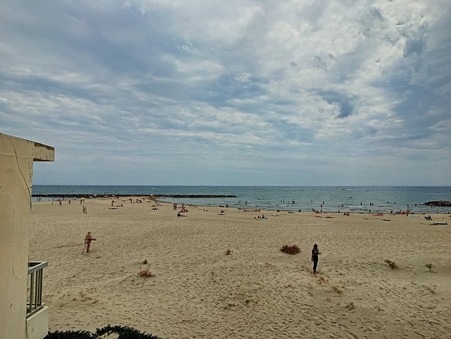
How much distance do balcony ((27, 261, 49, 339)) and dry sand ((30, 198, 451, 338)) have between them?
2413 millimetres

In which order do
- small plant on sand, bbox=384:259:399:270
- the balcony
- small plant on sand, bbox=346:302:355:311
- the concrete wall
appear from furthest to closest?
small plant on sand, bbox=384:259:399:270 → small plant on sand, bbox=346:302:355:311 → the balcony → the concrete wall

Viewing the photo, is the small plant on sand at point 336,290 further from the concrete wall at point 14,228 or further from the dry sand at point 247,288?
the concrete wall at point 14,228

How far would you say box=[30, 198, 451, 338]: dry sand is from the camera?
8297mm

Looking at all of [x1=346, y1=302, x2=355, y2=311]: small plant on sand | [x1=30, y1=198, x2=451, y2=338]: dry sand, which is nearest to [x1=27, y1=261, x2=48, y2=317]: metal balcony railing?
[x1=30, y1=198, x2=451, y2=338]: dry sand

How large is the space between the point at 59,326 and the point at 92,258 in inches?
305

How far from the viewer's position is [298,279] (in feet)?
39.7

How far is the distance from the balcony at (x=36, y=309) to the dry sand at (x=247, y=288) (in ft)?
7.92

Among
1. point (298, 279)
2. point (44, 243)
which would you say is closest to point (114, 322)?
point (298, 279)

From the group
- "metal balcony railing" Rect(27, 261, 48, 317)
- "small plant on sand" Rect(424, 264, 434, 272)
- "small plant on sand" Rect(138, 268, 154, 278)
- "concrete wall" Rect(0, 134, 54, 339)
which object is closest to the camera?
"concrete wall" Rect(0, 134, 54, 339)

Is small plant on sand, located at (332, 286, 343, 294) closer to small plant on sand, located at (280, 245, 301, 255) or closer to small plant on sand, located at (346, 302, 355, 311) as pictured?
small plant on sand, located at (346, 302, 355, 311)

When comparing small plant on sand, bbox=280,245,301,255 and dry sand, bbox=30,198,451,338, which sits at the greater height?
small plant on sand, bbox=280,245,301,255

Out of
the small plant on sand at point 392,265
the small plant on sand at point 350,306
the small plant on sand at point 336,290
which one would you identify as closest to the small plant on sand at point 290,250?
the small plant on sand at point 392,265

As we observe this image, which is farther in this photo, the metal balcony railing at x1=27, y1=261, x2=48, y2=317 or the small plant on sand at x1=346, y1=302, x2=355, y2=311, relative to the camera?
the small plant on sand at x1=346, y1=302, x2=355, y2=311

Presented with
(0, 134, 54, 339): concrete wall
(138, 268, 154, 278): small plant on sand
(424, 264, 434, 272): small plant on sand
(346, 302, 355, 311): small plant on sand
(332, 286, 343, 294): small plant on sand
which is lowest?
(346, 302, 355, 311): small plant on sand
